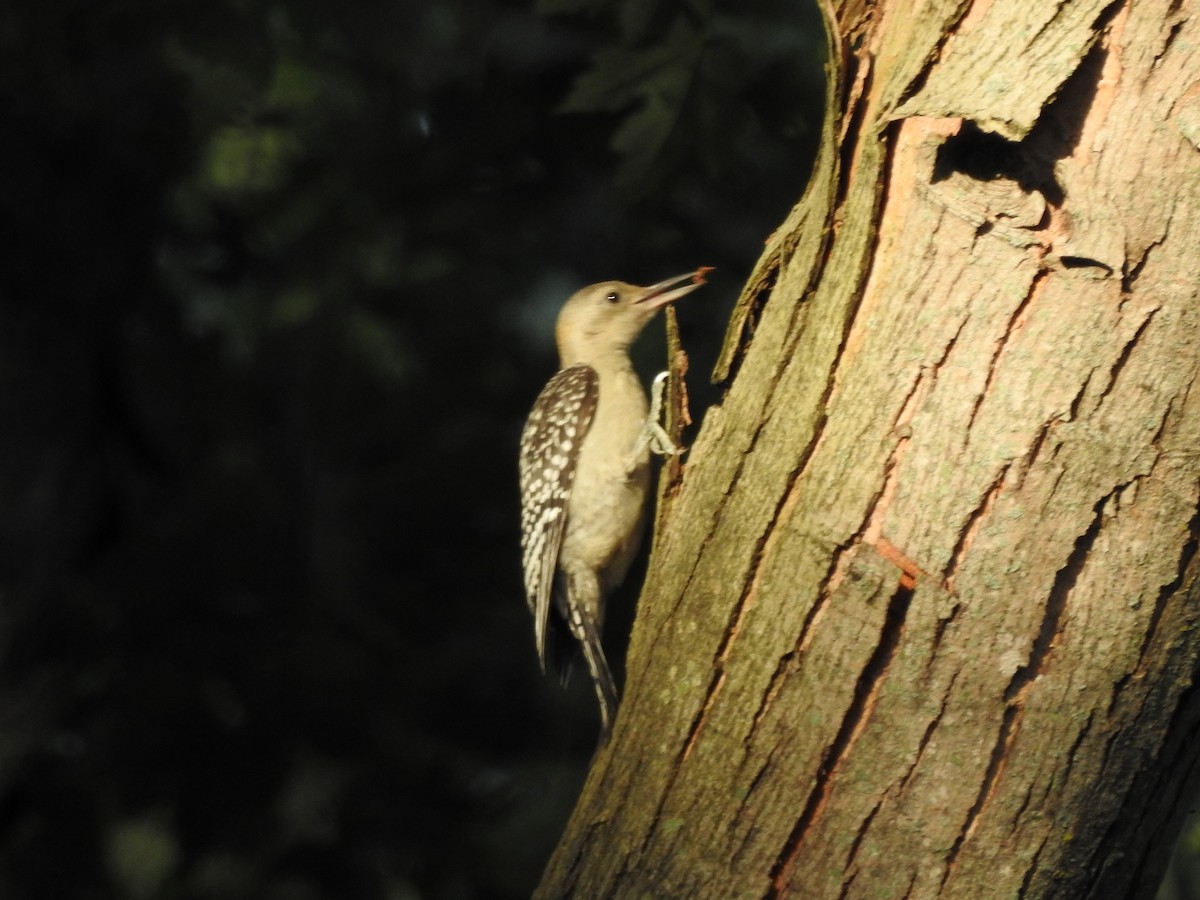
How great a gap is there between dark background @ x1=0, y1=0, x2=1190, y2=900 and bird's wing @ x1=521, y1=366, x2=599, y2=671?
326mm

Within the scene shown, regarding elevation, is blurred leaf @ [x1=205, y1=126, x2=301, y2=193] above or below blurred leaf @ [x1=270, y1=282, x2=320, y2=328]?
above

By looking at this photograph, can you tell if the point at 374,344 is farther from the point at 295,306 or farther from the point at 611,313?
the point at 611,313

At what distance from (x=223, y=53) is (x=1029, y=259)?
3.00m

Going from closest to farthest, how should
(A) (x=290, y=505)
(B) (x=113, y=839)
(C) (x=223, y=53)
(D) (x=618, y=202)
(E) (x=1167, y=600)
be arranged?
(E) (x=1167, y=600) < (C) (x=223, y=53) < (D) (x=618, y=202) < (B) (x=113, y=839) < (A) (x=290, y=505)

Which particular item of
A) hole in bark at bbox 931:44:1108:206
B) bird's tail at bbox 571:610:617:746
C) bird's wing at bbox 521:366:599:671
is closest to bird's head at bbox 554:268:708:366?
bird's wing at bbox 521:366:599:671

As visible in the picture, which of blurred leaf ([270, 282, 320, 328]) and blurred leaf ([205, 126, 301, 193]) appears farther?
blurred leaf ([270, 282, 320, 328])

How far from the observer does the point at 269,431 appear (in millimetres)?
5320

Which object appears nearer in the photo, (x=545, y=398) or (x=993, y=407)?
(x=993, y=407)

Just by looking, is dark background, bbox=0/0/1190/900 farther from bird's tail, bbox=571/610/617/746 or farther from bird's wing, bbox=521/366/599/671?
bird's wing, bbox=521/366/599/671

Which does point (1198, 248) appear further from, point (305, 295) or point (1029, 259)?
point (305, 295)

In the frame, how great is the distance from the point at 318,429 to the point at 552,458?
3.85ft

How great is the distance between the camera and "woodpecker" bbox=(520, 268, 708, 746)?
14.6 feet

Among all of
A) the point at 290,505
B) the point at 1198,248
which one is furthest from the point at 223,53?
the point at 1198,248

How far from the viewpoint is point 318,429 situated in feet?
17.0
